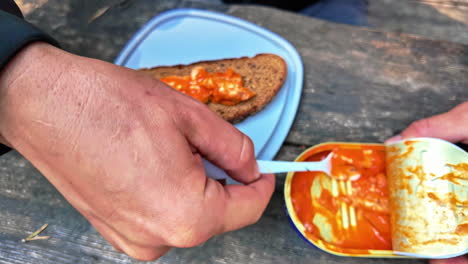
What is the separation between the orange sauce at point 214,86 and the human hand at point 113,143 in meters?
0.62

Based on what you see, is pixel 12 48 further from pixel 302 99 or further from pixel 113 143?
pixel 302 99

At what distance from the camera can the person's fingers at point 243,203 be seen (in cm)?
87

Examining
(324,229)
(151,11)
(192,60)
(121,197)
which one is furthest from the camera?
(151,11)

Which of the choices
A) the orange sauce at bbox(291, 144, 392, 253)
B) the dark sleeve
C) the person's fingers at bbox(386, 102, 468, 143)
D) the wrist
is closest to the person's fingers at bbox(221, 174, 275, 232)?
the orange sauce at bbox(291, 144, 392, 253)

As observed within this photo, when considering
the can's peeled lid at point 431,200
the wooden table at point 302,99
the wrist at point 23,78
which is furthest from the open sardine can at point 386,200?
the wrist at point 23,78

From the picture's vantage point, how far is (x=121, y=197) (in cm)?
73

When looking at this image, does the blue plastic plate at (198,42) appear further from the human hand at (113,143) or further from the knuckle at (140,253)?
the knuckle at (140,253)

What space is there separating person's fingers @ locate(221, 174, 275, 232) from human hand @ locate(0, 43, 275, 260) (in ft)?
0.13

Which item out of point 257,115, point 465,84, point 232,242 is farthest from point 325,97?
point 232,242

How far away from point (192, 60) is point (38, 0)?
2.74 feet

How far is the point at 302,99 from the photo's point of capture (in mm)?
1604

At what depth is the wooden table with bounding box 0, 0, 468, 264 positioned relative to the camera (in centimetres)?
129

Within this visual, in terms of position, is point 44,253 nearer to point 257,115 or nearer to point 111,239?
point 111,239

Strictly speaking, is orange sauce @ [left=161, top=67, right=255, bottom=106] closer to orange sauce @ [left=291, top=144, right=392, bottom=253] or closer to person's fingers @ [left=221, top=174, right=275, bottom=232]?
orange sauce @ [left=291, top=144, right=392, bottom=253]
